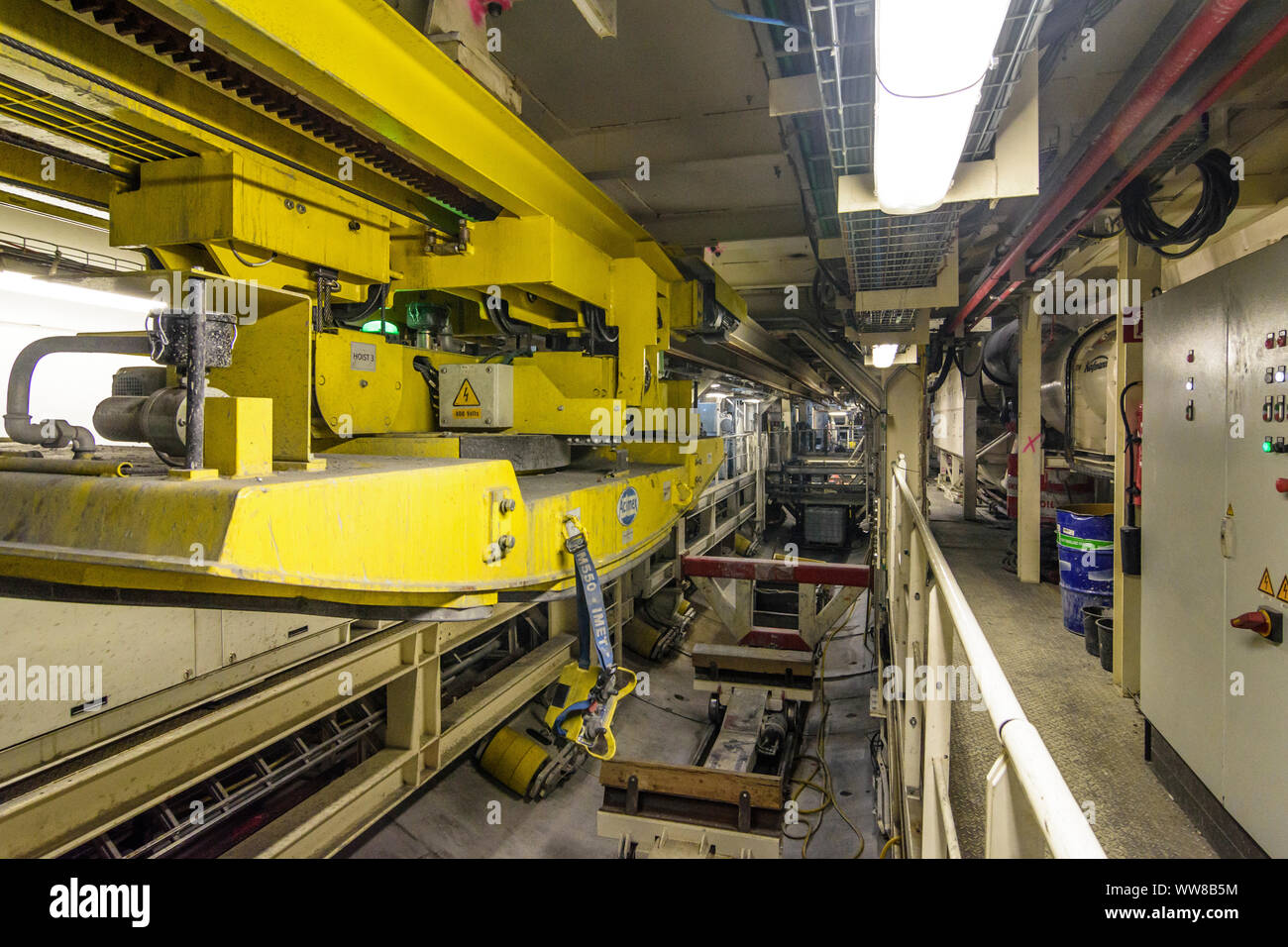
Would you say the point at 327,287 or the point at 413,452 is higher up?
the point at 327,287

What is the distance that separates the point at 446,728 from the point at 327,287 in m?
3.81

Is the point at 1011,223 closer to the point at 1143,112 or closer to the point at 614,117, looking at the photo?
the point at 1143,112

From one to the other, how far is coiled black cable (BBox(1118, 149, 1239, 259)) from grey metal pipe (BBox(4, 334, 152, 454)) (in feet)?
11.6

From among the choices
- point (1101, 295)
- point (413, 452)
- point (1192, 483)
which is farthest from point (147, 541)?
point (1101, 295)

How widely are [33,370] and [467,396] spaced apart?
1249 millimetres

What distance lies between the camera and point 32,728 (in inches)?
100

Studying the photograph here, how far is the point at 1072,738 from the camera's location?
2.88 m

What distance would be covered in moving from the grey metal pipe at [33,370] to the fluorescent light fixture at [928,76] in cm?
139

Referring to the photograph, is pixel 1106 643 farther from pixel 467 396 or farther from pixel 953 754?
pixel 467 396

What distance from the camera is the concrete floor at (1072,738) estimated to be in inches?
87.8

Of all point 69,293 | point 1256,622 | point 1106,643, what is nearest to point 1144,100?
point 1256,622

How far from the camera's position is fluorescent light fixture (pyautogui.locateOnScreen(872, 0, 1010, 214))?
0.93 metres
